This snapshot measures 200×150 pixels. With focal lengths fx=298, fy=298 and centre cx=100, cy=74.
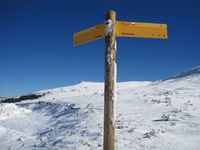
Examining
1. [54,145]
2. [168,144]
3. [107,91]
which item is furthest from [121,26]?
[54,145]

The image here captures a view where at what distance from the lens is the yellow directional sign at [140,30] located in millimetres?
5602

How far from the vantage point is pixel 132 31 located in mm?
5609

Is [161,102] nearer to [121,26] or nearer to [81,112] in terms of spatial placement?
[81,112]

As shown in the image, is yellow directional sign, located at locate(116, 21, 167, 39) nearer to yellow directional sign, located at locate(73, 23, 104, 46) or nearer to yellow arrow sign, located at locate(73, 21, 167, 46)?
yellow arrow sign, located at locate(73, 21, 167, 46)

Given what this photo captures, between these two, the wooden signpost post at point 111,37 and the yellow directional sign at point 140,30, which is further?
the yellow directional sign at point 140,30

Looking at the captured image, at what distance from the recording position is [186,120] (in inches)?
449

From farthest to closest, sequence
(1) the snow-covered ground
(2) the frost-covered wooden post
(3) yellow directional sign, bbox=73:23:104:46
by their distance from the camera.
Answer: (1) the snow-covered ground
(3) yellow directional sign, bbox=73:23:104:46
(2) the frost-covered wooden post

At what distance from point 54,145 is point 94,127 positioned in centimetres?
183

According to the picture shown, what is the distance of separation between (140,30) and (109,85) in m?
1.22

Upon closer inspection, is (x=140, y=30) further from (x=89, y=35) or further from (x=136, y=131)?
(x=136, y=131)

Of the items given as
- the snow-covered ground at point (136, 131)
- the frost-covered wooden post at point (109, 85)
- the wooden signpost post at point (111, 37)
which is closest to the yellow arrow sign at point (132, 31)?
the wooden signpost post at point (111, 37)

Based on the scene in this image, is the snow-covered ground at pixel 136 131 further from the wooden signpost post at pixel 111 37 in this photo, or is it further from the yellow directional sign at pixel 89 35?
the yellow directional sign at pixel 89 35

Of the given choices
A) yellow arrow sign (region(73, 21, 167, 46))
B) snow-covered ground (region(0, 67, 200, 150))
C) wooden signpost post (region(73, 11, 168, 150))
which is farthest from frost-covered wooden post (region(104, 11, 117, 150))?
snow-covered ground (region(0, 67, 200, 150))

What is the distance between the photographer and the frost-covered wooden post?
543cm
